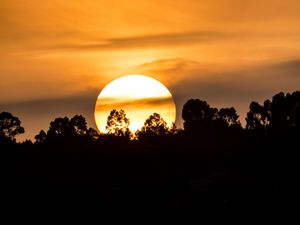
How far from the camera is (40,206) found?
335 feet

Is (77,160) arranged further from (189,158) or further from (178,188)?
(178,188)

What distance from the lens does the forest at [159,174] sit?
3826 inches

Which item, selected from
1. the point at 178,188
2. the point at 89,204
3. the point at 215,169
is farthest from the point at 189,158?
the point at 89,204

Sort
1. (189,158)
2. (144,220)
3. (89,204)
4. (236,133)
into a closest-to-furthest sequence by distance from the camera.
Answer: (144,220) < (89,204) < (189,158) < (236,133)

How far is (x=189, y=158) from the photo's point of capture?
143750mm

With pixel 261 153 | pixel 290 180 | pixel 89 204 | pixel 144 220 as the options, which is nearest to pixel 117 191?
pixel 89 204

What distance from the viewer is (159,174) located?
127 meters

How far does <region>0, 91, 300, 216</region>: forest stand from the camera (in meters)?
97.2

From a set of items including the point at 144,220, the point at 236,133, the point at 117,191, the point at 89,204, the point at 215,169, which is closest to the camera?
the point at 144,220

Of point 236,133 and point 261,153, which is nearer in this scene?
point 261,153

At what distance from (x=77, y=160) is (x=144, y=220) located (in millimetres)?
56722

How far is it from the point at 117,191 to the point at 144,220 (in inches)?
696

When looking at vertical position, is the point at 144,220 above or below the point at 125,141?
below

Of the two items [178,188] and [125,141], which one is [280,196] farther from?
[125,141]
